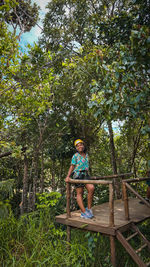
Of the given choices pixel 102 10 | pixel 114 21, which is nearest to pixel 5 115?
pixel 114 21

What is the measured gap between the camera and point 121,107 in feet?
10.6

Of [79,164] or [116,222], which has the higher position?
[79,164]

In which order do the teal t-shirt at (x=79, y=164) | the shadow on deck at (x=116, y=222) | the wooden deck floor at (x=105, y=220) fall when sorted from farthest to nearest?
1. the teal t-shirt at (x=79, y=164)
2. the wooden deck floor at (x=105, y=220)
3. the shadow on deck at (x=116, y=222)

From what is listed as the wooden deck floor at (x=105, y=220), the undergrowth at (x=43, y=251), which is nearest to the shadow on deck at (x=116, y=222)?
the wooden deck floor at (x=105, y=220)

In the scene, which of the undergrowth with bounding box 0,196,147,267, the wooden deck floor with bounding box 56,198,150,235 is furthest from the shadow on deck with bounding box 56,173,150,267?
the undergrowth with bounding box 0,196,147,267

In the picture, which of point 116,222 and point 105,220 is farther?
point 105,220

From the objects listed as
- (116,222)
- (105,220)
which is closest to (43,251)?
(105,220)

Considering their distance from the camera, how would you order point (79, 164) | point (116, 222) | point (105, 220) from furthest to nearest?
point (79, 164), point (105, 220), point (116, 222)

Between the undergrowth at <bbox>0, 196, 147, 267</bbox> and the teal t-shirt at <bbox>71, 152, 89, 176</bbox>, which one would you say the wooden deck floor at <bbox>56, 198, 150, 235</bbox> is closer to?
the undergrowth at <bbox>0, 196, 147, 267</bbox>

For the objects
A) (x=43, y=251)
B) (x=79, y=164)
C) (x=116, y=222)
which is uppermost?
(x=79, y=164)

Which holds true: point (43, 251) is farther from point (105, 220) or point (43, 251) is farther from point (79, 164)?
point (79, 164)

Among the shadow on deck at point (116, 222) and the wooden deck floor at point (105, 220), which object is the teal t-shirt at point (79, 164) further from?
the wooden deck floor at point (105, 220)

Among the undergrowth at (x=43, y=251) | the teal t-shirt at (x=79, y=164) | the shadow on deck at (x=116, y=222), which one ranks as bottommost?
the undergrowth at (x=43, y=251)

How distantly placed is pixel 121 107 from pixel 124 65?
0.69 meters
